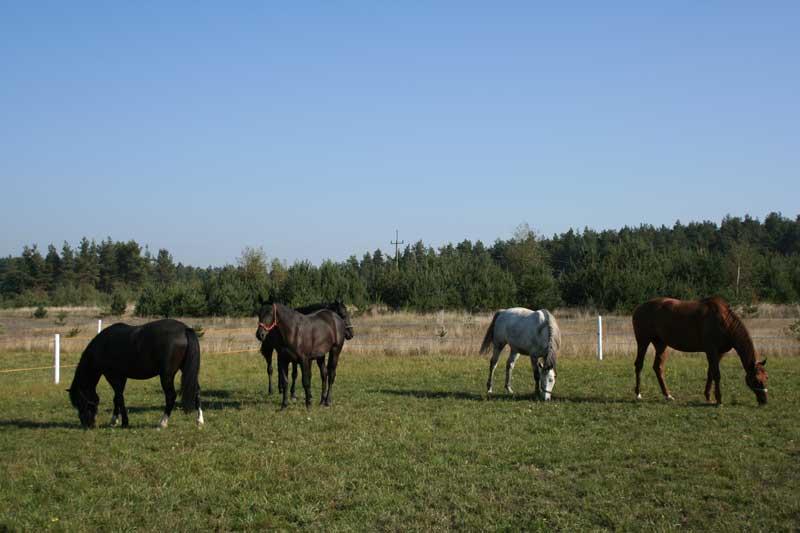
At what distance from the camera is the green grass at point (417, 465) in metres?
5.98

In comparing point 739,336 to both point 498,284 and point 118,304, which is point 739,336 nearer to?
point 498,284

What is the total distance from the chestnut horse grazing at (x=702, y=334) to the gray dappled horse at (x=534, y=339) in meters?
1.69

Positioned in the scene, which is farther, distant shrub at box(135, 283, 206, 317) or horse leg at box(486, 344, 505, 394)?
distant shrub at box(135, 283, 206, 317)

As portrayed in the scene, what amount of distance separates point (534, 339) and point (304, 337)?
14.3 ft

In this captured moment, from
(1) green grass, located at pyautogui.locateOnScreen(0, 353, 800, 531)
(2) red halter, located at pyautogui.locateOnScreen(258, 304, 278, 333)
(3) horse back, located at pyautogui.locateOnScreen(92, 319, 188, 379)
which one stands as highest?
(2) red halter, located at pyautogui.locateOnScreen(258, 304, 278, 333)

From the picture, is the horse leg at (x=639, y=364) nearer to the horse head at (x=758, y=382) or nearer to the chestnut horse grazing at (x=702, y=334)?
the chestnut horse grazing at (x=702, y=334)

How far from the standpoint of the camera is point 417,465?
24.6 ft

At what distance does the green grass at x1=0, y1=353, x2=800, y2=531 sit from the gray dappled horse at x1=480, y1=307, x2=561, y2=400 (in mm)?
512

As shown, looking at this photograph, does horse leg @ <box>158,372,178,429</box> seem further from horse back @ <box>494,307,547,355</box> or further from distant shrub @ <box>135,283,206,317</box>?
distant shrub @ <box>135,283,206,317</box>

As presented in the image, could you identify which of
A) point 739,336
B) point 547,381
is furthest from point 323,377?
point 739,336

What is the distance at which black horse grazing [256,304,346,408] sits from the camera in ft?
36.5

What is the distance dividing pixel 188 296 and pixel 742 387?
3650cm

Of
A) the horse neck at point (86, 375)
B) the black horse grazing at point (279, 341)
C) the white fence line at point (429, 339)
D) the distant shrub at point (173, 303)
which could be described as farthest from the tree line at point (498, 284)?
the horse neck at point (86, 375)

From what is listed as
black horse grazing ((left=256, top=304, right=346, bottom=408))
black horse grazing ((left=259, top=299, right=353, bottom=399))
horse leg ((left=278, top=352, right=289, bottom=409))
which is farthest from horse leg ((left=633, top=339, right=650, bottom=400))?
horse leg ((left=278, top=352, right=289, bottom=409))
